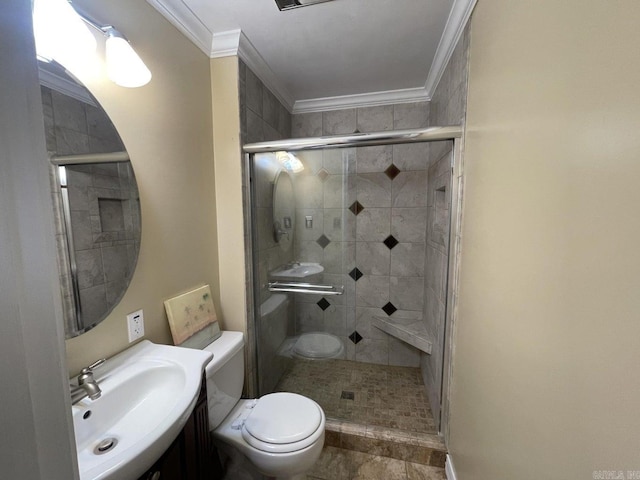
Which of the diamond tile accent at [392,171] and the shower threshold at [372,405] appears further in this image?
the diamond tile accent at [392,171]

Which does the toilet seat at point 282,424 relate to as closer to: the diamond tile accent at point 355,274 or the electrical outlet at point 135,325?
Answer: the electrical outlet at point 135,325

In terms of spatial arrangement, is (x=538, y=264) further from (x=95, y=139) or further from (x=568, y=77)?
(x=95, y=139)

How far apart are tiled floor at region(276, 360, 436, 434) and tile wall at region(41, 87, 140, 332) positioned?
1.45 m

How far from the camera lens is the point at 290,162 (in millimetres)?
1773

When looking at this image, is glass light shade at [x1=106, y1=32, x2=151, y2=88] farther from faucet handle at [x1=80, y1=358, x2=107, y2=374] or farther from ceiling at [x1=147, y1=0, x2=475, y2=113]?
faucet handle at [x1=80, y1=358, x2=107, y2=374]

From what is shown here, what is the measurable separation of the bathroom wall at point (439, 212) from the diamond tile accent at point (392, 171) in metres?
0.27

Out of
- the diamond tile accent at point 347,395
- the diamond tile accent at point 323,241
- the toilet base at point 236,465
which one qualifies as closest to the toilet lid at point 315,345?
the diamond tile accent at point 347,395

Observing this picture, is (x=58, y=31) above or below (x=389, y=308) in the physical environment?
above

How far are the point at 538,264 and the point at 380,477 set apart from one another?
4.65 feet

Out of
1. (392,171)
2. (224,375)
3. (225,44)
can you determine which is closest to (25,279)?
(224,375)

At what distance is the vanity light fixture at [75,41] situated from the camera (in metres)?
0.71

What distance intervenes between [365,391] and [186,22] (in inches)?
99.6

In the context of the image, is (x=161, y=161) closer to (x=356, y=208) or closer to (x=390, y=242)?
(x=356, y=208)

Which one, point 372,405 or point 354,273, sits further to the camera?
point 354,273
